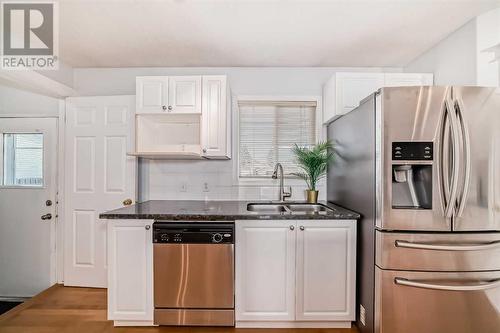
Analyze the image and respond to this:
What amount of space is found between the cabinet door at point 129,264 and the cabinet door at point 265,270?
0.76m

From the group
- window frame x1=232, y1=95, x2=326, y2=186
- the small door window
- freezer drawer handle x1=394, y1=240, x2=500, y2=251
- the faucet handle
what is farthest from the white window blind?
the small door window

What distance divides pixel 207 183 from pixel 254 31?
166cm

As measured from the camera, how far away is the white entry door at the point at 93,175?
2896 mm

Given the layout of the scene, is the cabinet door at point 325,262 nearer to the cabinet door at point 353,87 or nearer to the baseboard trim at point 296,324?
the baseboard trim at point 296,324

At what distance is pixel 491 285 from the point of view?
1.74 meters

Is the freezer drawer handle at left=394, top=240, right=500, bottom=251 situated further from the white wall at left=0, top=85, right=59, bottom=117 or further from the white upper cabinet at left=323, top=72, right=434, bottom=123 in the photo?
the white wall at left=0, top=85, right=59, bottom=117

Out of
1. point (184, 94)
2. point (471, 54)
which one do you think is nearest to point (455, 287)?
point (471, 54)

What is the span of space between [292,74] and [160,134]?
65.9 inches

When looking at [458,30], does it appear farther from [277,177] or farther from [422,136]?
[277,177]

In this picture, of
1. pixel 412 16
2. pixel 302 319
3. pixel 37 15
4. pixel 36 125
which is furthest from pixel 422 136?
pixel 36 125

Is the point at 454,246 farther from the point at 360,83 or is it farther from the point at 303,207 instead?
the point at 360,83

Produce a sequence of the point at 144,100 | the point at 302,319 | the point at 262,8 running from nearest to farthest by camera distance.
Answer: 1. the point at 262,8
2. the point at 302,319
3. the point at 144,100

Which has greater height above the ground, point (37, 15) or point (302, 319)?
point (37, 15)

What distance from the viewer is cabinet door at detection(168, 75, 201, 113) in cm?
266
